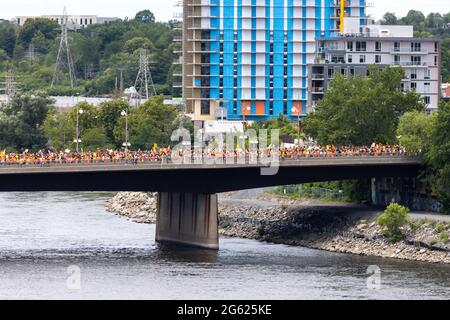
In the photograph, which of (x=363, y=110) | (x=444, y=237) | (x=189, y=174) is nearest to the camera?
(x=444, y=237)

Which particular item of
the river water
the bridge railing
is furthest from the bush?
the bridge railing

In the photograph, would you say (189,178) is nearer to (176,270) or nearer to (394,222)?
(394,222)

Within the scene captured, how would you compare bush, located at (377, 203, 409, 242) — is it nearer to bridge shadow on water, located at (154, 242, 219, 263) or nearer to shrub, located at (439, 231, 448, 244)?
shrub, located at (439, 231, 448, 244)

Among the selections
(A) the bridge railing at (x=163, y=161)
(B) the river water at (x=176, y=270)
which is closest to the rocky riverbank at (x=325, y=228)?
(B) the river water at (x=176, y=270)

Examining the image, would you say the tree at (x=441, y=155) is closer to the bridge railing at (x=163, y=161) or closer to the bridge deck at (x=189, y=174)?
the bridge deck at (x=189, y=174)

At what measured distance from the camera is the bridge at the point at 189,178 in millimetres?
120125

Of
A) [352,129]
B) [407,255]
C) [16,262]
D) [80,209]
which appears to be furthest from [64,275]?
[80,209]

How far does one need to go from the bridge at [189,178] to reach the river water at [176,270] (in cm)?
291

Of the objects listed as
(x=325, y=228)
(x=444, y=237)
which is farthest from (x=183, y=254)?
(x=444, y=237)

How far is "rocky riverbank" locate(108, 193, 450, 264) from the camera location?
118000 mm

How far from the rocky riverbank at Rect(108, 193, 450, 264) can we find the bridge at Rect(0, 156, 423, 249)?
15.6 ft

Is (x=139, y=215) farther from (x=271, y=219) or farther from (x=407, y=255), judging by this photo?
(x=407, y=255)

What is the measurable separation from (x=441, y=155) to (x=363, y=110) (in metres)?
20.0

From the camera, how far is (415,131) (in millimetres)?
142750
